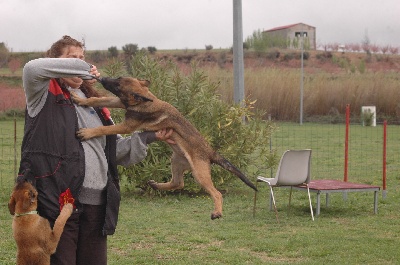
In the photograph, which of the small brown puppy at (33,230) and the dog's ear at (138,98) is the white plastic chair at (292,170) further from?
the small brown puppy at (33,230)

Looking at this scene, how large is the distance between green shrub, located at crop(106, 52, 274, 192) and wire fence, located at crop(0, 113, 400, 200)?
130 centimetres

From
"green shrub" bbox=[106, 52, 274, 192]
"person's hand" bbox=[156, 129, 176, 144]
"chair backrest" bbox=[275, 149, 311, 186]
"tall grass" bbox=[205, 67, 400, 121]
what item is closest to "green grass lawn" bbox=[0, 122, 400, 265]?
"green shrub" bbox=[106, 52, 274, 192]

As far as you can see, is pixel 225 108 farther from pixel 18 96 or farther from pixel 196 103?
pixel 18 96

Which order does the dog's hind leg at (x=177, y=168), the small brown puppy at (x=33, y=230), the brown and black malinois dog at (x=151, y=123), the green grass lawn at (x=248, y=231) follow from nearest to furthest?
the small brown puppy at (x=33, y=230), the brown and black malinois dog at (x=151, y=123), the dog's hind leg at (x=177, y=168), the green grass lawn at (x=248, y=231)

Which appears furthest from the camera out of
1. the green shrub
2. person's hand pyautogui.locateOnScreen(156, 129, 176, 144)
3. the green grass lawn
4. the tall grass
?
the tall grass

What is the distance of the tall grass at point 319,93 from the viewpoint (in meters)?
34.1

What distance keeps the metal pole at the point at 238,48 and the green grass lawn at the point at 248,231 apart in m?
2.46

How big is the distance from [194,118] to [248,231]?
125 inches

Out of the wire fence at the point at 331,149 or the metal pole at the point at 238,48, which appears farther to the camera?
the wire fence at the point at 331,149

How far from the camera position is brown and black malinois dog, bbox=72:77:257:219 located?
14.6ft

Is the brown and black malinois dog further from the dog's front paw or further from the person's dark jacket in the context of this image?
the dog's front paw

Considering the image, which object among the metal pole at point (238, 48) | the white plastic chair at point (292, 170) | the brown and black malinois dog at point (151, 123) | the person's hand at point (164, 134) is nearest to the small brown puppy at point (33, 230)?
the brown and black malinois dog at point (151, 123)

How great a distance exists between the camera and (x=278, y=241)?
370 inches

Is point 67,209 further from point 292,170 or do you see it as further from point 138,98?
point 292,170
